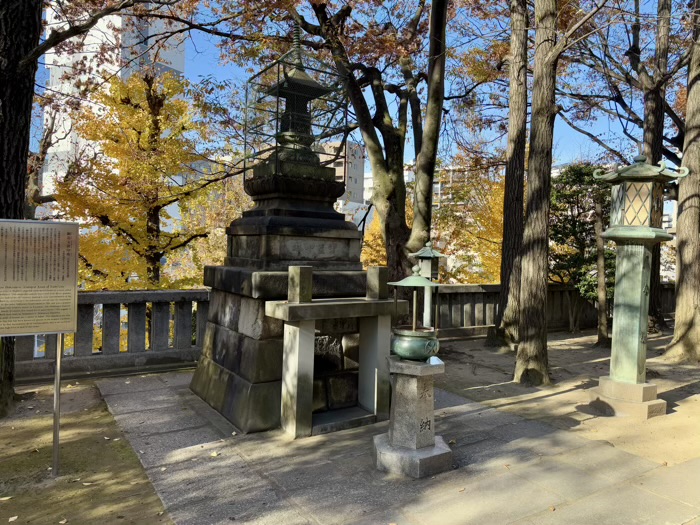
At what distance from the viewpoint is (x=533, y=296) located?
675 centimetres

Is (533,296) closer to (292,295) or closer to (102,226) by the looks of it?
(292,295)

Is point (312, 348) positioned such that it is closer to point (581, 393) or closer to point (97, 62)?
point (581, 393)

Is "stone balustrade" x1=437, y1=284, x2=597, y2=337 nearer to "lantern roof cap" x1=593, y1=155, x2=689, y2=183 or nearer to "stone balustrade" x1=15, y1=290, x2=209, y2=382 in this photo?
"lantern roof cap" x1=593, y1=155, x2=689, y2=183

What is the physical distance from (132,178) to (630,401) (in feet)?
38.3

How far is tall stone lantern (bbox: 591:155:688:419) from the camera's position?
5344 mm

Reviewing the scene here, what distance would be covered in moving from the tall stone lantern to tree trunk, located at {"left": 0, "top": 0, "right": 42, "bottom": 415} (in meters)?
6.37

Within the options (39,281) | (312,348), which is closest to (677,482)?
(312,348)

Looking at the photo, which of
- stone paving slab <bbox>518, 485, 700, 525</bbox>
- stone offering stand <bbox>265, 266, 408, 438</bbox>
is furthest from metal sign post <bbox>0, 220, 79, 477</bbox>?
stone paving slab <bbox>518, 485, 700, 525</bbox>

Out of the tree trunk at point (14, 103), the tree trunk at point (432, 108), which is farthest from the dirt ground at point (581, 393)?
the tree trunk at point (14, 103)

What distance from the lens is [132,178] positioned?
12.2 metres

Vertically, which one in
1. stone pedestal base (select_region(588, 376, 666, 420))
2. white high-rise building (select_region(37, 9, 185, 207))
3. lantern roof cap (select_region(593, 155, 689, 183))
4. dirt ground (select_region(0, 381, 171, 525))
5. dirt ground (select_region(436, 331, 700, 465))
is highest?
white high-rise building (select_region(37, 9, 185, 207))

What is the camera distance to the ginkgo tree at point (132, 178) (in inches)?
477

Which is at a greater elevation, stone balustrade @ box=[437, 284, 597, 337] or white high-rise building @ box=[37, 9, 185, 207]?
white high-rise building @ box=[37, 9, 185, 207]

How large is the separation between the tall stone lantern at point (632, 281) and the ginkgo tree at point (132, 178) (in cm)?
932
